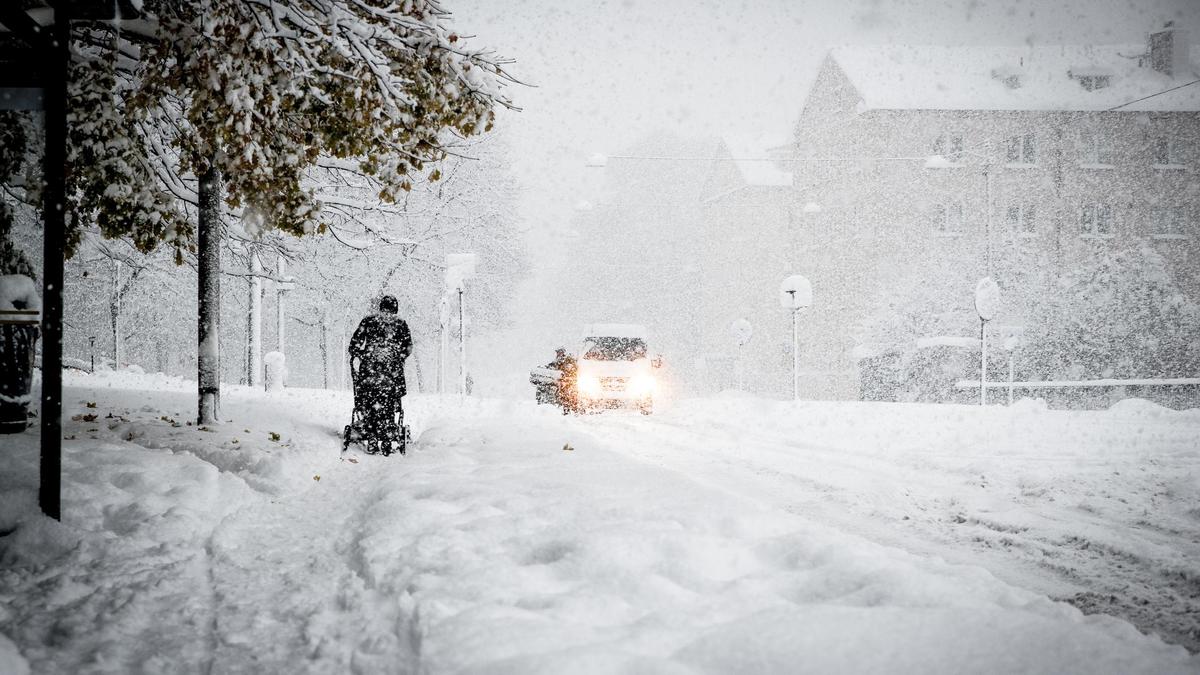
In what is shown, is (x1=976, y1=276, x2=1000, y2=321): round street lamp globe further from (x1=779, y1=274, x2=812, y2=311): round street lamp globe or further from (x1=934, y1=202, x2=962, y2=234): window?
(x1=934, y1=202, x2=962, y2=234): window

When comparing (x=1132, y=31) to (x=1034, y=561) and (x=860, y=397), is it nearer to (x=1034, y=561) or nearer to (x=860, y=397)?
(x=860, y=397)

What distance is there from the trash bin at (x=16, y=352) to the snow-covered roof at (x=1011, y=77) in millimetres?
37487

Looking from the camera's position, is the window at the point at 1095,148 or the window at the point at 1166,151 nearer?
the window at the point at 1166,151

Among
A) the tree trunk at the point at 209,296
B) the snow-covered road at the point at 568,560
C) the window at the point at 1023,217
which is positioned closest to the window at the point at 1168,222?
the window at the point at 1023,217

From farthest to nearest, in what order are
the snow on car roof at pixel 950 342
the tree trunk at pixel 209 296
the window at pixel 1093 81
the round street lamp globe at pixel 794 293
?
the window at pixel 1093 81
the snow on car roof at pixel 950 342
the round street lamp globe at pixel 794 293
the tree trunk at pixel 209 296

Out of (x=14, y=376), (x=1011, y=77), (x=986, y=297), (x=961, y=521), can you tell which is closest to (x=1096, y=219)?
(x=1011, y=77)

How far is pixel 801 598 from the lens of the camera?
3.83 metres

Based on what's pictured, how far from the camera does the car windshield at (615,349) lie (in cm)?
1817

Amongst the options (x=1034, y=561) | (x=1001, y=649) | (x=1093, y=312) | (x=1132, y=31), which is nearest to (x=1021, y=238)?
(x=1093, y=312)

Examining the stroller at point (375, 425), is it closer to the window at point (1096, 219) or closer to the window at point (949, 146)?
the window at point (949, 146)

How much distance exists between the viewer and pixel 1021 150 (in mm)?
39719

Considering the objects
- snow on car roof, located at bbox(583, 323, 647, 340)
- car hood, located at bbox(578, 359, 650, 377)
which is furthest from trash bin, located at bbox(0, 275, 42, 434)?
snow on car roof, located at bbox(583, 323, 647, 340)

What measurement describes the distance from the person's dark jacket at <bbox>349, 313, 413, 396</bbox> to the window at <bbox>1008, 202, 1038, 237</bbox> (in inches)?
1517

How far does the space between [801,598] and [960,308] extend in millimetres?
28051
